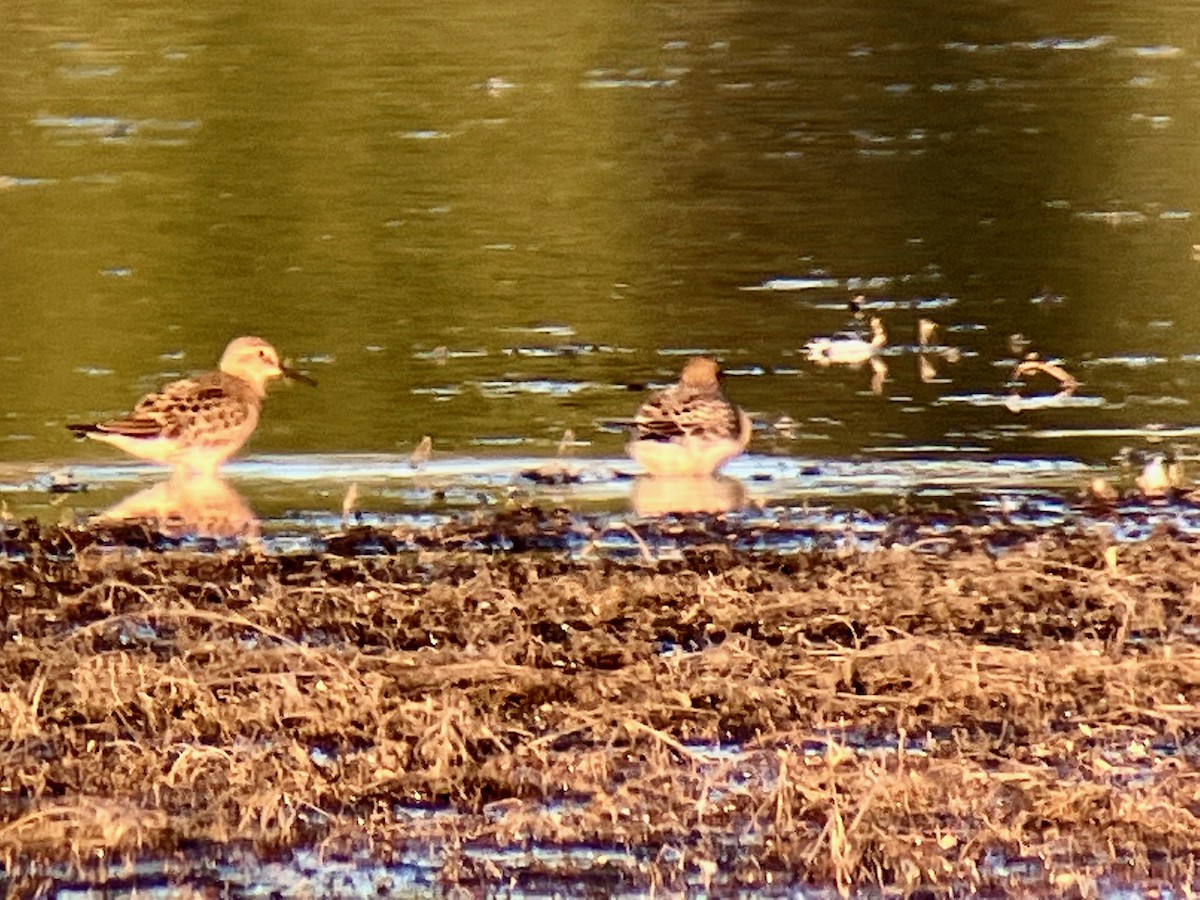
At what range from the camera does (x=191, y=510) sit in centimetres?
970

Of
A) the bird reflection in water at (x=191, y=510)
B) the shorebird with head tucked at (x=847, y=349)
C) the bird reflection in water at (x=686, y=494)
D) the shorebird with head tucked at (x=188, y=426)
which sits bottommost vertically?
→ the bird reflection in water at (x=191, y=510)

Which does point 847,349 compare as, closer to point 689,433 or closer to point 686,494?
point 689,433

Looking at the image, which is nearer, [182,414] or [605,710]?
[605,710]

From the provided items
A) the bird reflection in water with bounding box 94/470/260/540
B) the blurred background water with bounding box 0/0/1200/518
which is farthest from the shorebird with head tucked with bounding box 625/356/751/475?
the bird reflection in water with bounding box 94/470/260/540

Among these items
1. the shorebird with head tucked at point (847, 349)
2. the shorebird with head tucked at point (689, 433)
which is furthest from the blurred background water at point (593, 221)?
the shorebird with head tucked at point (689, 433)

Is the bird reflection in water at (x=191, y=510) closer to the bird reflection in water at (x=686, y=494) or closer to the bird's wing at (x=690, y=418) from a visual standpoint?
the bird reflection in water at (x=686, y=494)

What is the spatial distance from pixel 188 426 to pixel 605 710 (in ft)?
13.8

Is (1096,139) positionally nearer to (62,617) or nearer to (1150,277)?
(1150,277)

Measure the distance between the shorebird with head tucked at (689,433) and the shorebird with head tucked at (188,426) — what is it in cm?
138

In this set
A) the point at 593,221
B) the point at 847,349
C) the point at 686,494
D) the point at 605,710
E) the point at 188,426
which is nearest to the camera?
the point at 605,710

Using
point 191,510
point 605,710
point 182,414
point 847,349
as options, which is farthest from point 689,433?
point 605,710

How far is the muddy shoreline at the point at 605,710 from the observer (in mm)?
5492

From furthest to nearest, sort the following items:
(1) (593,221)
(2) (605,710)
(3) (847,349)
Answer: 1. (1) (593,221)
2. (3) (847,349)
3. (2) (605,710)

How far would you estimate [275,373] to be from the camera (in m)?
11.5
